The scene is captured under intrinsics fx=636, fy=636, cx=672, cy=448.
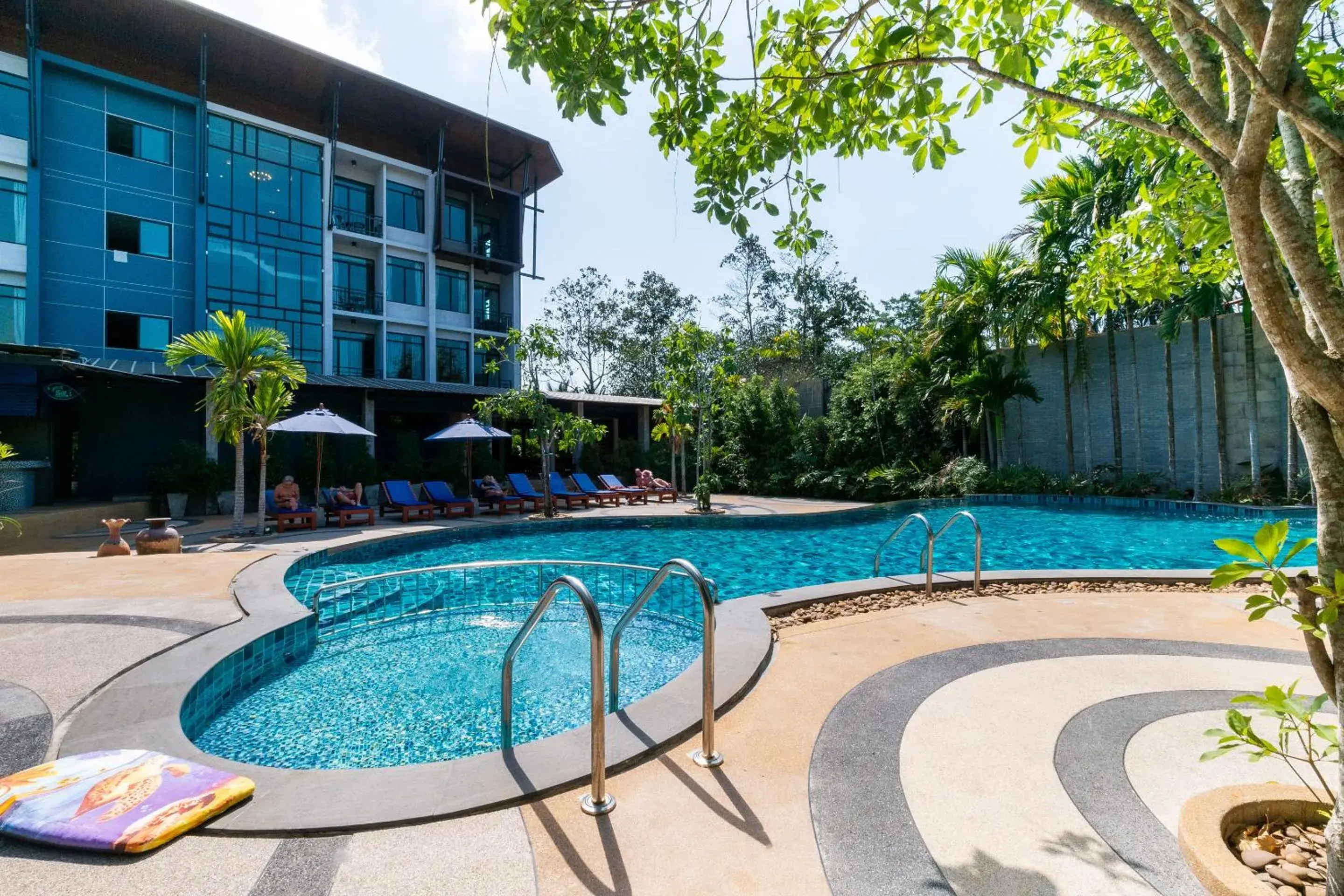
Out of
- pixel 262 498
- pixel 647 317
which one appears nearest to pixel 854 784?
pixel 262 498

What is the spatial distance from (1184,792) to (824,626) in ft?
9.22

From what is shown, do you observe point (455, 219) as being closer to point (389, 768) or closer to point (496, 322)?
point (496, 322)

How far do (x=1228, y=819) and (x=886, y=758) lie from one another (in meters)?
1.29

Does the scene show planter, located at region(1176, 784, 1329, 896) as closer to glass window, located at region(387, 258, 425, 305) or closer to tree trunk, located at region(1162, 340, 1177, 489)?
tree trunk, located at region(1162, 340, 1177, 489)

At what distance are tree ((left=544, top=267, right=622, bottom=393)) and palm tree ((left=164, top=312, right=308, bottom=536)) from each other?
978 inches

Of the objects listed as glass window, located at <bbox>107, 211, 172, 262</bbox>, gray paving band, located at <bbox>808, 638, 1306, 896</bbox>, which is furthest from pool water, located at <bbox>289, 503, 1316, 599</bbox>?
glass window, located at <bbox>107, 211, 172, 262</bbox>

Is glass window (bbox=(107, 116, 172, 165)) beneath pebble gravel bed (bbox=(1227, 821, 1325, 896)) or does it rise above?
above

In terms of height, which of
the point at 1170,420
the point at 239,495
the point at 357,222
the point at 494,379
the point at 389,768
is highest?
the point at 357,222

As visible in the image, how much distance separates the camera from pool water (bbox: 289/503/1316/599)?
10.0m

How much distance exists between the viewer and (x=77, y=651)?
4605mm

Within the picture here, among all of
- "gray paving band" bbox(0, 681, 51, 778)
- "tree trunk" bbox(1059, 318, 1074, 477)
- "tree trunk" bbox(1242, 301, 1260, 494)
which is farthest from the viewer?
"tree trunk" bbox(1059, 318, 1074, 477)

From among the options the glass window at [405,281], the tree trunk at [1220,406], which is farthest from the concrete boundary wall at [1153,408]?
the glass window at [405,281]

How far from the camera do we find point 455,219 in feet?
83.7

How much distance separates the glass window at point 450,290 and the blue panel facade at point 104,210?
25.4 ft
